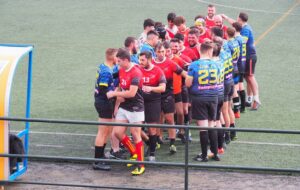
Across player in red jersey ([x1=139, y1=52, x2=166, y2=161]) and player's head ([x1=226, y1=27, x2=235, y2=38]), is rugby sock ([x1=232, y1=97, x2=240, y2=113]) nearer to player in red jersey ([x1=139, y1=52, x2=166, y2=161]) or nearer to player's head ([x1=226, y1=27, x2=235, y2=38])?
player's head ([x1=226, y1=27, x2=235, y2=38])

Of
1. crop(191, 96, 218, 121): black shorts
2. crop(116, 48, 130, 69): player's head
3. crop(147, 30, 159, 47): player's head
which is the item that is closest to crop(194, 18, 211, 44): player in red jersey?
crop(147, 30, 159, 47): player's head

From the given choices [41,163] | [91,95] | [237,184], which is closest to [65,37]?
[91,95]

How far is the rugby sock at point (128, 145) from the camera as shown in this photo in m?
11.7

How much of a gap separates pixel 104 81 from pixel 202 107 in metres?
1.63

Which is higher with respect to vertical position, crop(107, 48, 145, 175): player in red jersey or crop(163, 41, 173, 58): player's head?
crop(163, 41, 173, 58): player's head

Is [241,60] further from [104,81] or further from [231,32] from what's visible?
[104,81]

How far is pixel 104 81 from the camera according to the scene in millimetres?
11484

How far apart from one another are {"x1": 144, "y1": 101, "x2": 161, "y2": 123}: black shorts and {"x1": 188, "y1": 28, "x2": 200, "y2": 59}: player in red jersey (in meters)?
1.81

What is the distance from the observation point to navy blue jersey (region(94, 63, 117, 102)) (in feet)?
37.6

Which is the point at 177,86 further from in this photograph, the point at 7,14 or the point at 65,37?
the point at 7,14

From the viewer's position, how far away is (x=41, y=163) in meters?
11.9

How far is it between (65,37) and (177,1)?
7073mm

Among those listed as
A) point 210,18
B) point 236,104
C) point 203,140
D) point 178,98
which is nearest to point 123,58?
point 203,140

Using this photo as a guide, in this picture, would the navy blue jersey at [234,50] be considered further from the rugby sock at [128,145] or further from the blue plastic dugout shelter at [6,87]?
the blue plastic dugout shelter at [6,87]
